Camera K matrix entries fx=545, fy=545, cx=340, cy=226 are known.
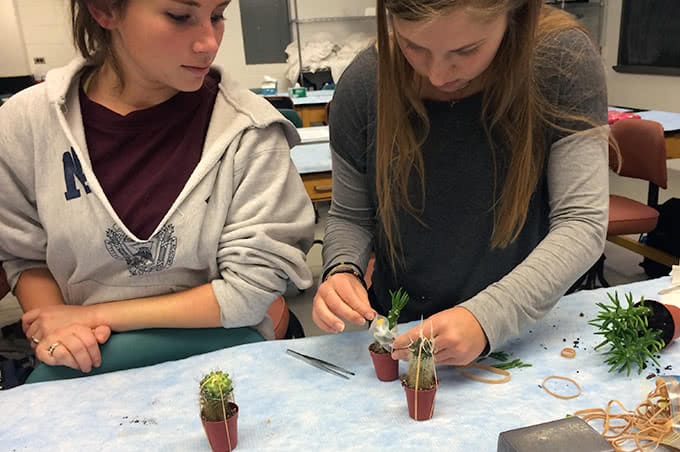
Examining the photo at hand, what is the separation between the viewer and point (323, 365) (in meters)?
0.97

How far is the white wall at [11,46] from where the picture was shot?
5.31 meters

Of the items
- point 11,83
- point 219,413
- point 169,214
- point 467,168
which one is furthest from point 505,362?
point 11,83

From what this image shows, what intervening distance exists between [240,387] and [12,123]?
65 centimetres

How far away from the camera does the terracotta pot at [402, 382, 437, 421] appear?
80cm

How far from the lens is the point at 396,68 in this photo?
3.35 ft

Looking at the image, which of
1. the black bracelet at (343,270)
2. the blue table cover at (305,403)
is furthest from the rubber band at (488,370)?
the black bracelet at (343,270)

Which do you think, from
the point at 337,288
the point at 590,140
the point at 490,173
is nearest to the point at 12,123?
the point at 337,288

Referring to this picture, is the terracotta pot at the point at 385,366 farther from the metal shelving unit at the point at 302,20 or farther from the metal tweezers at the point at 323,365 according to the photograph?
the metal shelving unit at the point at 302,20

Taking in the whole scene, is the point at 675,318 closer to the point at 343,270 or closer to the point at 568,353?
the point at 568,353

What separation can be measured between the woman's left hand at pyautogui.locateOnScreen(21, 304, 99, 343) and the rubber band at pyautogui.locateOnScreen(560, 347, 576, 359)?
86 centimetres

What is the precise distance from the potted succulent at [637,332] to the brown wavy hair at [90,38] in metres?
1.02

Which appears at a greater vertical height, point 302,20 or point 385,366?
point 302,20

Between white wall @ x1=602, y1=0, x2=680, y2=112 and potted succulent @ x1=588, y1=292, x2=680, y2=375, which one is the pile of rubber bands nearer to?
potted succulent @ x1=588, y1=292, x2=680, y2=375

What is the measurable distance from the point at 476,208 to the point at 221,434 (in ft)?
2.18
